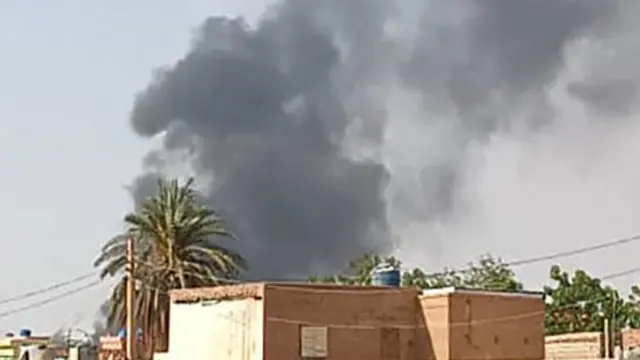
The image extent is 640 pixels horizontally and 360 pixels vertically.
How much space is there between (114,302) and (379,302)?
73.0 ft

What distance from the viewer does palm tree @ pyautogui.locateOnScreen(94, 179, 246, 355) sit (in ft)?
177

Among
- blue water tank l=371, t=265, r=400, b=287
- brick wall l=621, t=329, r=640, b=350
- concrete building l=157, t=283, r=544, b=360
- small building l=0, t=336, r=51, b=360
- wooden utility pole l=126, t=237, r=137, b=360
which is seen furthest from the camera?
small building l=0, t=336, r=51, b=360

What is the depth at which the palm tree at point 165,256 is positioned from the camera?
5381cm

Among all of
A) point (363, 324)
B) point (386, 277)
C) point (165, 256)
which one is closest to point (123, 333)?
point (165, 256)

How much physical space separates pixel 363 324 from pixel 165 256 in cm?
2001

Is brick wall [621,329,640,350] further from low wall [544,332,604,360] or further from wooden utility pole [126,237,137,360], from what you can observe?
wooden utility pole [126,237,137,360]

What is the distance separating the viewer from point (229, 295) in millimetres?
37188

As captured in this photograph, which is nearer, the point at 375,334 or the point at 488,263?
the point at 375,334

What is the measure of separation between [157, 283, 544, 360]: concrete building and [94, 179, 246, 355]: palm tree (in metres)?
15.1

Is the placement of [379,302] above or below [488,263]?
below

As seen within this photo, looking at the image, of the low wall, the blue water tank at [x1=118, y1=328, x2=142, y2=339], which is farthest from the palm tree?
the low wall

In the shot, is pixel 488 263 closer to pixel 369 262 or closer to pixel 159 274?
pixel 369 262

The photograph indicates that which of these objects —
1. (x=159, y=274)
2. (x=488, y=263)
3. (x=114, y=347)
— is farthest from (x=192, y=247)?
(x=488, y=263)

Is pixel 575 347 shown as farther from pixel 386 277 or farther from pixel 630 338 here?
A: pixel 386 277
